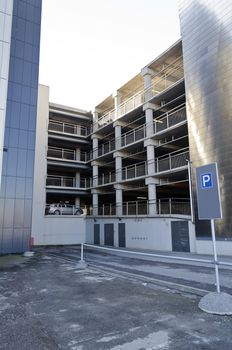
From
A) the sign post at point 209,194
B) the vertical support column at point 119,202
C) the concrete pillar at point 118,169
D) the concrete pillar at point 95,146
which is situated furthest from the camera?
the concrete pillar at point 95,146

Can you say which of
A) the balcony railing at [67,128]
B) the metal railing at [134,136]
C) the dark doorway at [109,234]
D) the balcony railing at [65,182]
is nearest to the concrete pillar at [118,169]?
the metal railing at [134,136]

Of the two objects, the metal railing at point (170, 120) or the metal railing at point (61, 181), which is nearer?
the metal railing at point (170, 120)

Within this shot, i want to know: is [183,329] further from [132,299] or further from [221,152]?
[221,152]

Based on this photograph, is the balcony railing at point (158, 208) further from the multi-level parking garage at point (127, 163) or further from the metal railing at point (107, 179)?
the metal railing at point (107, 179)

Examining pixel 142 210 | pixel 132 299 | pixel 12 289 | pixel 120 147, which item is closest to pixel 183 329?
pixel 132 299

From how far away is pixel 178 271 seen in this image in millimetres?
11453

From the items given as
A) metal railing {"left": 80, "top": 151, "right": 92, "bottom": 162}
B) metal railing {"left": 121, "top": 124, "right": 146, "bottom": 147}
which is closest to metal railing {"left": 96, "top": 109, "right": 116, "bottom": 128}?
metal railing {"left": 121, "top": 124, "right": 146, "bottom": 147}

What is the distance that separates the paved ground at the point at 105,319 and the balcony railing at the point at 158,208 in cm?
1238

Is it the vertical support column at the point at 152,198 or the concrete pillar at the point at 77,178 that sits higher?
the concrete pillar at the point at 77,178

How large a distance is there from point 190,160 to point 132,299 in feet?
44.6

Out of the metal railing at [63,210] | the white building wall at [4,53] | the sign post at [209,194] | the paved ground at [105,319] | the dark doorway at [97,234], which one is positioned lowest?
the paved ground at [105,319]

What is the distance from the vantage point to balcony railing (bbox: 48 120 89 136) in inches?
→ 1235

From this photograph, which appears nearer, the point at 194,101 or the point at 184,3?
the point at 194,101

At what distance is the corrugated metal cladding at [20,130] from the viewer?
20.0 meters
